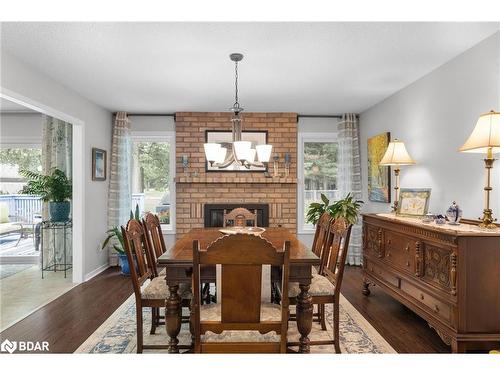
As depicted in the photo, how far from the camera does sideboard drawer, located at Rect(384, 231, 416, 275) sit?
2808mm

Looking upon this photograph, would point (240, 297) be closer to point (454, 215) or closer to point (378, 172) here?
point (454, 215)

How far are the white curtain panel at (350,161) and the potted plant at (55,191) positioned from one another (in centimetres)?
407

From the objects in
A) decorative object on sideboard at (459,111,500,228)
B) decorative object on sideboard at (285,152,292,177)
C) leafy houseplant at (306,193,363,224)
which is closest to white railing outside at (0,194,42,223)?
decorative object on sideboard at (285,152,292,177)

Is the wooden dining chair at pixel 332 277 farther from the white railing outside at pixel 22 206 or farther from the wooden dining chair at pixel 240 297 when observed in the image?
the white railing outside at pixel 22 206

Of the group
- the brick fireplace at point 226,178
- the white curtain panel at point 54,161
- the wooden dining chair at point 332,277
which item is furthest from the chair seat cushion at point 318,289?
the white curtain panel at point 54,161

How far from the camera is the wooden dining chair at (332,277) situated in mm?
2303

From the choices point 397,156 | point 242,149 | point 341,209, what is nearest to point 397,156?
point 397,156

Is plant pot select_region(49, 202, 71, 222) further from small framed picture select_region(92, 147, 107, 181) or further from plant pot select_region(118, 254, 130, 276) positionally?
plant pot select_region(118, 254, 130, 276)

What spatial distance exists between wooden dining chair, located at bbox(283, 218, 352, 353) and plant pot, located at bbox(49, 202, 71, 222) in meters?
3.60

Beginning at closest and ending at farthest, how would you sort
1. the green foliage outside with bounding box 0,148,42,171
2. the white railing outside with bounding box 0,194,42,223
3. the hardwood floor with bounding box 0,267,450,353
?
1. the hardwood floor with bounding box 0,267,450,353
2. the green foliage outside with bounding box 0,148,42,171
3. the white railing outside with bounding box 0,194,42,223

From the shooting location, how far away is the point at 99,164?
15.9ft

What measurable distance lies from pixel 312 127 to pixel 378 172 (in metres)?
1.39
